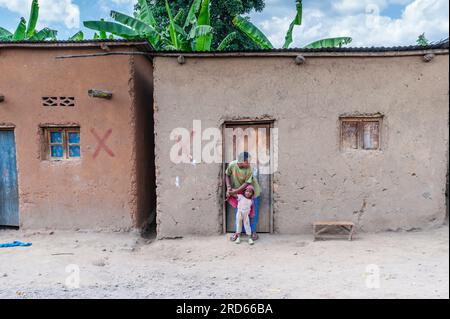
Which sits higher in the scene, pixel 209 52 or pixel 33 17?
pixel 33 17

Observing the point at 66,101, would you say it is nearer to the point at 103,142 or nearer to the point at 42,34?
the point at 103,142

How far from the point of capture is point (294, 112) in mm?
5793

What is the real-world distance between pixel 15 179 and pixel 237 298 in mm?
5187

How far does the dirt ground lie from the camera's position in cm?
391

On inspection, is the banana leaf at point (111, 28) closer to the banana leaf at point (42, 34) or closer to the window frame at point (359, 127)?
the banana leaf at point (42, 34)

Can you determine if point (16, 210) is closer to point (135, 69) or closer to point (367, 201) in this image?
point (135, 69)

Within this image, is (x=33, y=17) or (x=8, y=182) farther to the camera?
(x=33, y=17)

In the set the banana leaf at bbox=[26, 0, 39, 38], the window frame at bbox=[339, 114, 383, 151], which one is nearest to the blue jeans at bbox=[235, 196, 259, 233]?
the window frame at bbox=[339, 114, 383, 151]

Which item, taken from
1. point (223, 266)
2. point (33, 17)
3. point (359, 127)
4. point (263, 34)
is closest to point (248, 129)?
point (359, 127)

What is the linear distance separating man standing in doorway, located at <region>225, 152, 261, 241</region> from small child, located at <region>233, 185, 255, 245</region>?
9 centimetres

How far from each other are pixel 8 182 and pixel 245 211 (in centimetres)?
480

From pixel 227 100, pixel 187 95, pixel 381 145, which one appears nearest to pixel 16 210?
pixel 187 95

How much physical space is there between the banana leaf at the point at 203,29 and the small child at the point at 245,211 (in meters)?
3.42

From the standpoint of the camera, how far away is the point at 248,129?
593cm
